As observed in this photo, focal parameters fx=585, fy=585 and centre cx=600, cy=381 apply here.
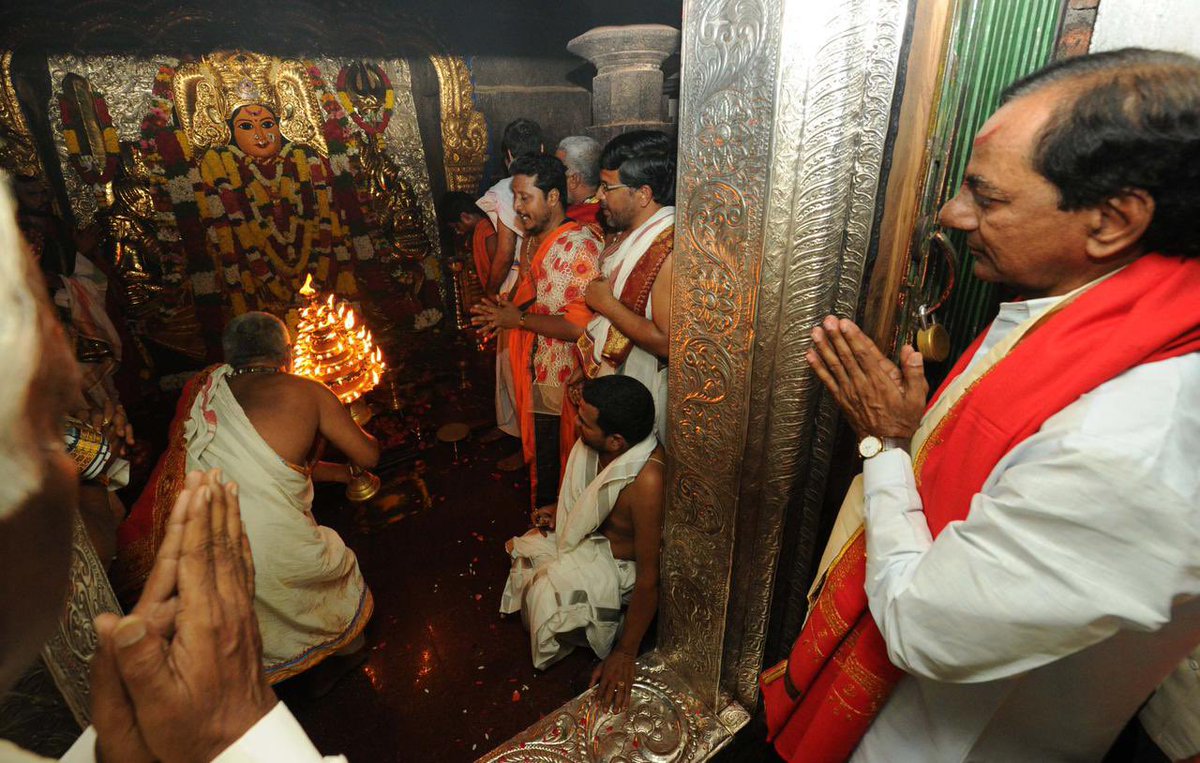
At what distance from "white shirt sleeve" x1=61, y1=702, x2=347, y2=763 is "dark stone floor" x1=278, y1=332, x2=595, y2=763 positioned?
5.66 ft

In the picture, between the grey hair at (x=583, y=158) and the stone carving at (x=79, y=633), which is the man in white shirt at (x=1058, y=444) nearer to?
the stone carving at (x=79, y=633)

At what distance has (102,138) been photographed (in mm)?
4496

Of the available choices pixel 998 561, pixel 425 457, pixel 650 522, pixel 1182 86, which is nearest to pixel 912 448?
pixel 998 561

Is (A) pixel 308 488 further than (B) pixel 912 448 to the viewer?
Yes

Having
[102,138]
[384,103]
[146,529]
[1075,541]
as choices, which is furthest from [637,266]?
[102,138]

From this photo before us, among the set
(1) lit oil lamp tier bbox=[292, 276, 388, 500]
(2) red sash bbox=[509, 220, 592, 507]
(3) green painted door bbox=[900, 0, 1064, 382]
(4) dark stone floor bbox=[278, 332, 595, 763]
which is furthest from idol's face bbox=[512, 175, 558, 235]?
(3) green painted door bbox=[900, 0, 1064, 382]

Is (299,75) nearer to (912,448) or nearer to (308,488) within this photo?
(308,488)

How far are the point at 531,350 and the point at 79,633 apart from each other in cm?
273

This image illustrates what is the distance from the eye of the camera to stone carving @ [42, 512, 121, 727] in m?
0.85

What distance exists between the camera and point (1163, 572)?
0.77m

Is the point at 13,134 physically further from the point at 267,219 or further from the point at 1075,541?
the point at 1075,541

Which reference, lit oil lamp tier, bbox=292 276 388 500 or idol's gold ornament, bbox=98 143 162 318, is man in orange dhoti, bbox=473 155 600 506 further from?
idol's gold ornament, bbox=98 143 162 318

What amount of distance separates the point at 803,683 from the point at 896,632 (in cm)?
55

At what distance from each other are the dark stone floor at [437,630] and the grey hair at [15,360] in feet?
7.22
